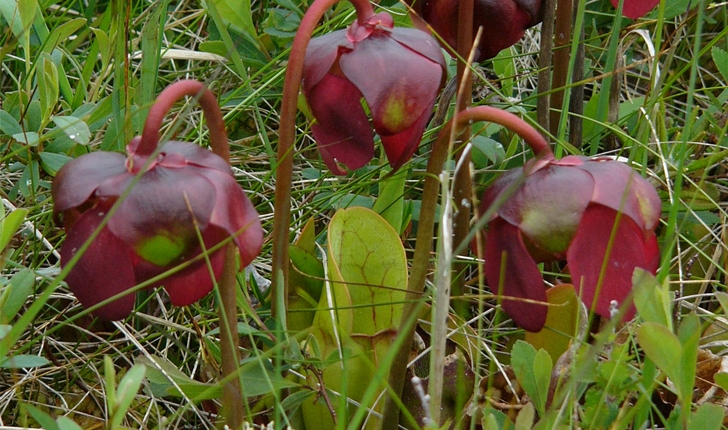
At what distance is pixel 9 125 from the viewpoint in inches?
56.5

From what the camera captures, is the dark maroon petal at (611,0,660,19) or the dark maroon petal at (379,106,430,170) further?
the dark maroon petal at (611,0,660,19)

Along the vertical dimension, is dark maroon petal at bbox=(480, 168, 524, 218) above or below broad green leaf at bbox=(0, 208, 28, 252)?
above

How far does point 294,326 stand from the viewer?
135 centimetres

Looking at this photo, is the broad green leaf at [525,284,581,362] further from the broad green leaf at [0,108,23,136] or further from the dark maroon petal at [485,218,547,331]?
the broad green leaf at [0,108,23,136]

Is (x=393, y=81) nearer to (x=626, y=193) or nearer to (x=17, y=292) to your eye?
(x=626, y=193)

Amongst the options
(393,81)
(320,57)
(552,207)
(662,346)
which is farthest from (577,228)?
(320,57)

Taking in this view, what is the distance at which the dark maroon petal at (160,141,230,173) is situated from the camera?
35.7 inches

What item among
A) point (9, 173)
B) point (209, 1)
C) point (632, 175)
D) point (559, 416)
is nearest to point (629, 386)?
point (559, 416)

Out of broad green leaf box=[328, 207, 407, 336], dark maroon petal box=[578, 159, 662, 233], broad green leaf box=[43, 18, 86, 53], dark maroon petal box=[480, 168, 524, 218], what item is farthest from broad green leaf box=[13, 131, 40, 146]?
dark maroon petal box=[578, 159, 662, 233]

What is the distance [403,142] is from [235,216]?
0.26 meters

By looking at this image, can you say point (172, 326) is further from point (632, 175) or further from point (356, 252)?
point (632, 175)

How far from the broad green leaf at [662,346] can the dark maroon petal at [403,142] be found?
1.11ft

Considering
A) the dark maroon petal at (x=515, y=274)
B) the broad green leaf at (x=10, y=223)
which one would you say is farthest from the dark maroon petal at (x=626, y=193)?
the broad green leaf at (x=10, y=223)

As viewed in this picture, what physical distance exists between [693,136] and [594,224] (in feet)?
3.10
